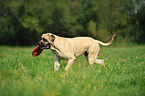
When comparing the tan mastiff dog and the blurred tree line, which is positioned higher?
the blurred tree line

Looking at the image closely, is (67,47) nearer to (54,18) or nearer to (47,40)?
(47,40)

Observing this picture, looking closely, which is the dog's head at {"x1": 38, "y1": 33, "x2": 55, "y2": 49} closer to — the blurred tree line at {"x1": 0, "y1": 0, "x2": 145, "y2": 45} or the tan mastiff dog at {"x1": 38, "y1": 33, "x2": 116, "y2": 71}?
the tan mastiff dog at {"x1": 38, "y1": 33, "x2": 116, "y2": 71}

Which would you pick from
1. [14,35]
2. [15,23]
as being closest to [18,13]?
[15,23]

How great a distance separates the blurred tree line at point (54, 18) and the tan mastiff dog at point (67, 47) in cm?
1614

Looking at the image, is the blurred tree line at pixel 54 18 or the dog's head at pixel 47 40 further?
the blurred tree line at pixel 54 18

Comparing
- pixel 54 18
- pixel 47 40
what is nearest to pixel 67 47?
pixel 47 40

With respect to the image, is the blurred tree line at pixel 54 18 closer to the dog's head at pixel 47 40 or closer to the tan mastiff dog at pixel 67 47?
the tan mastiff dog at pixel 67 47

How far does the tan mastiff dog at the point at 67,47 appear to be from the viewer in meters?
4.97

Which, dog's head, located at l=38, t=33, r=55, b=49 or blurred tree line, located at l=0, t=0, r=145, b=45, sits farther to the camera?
blurred tree line, located at l=0, t=0, r=145, b=45

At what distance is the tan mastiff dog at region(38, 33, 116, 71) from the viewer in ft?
16.3

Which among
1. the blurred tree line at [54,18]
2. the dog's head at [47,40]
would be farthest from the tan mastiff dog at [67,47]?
the blurred tree line at [54,18]

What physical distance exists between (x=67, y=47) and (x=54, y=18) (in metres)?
27.5

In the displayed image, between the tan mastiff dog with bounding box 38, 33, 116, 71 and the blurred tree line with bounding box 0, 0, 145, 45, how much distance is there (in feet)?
53.0

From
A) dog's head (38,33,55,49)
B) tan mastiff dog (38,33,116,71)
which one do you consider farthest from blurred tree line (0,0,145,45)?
dog's head (38,33,55,49)
